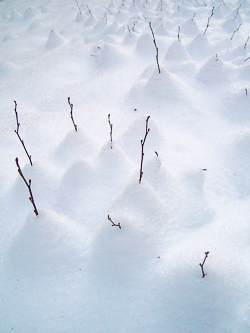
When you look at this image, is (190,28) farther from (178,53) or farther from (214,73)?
(214,73)

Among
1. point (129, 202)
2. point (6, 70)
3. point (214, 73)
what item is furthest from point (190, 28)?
point (129, 202)

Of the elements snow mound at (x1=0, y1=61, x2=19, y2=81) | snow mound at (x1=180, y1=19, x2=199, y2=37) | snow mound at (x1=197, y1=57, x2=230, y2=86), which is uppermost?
snow mound at (x1=180, y1=19, x2=199, y2=37)

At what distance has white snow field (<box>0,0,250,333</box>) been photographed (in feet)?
3.47

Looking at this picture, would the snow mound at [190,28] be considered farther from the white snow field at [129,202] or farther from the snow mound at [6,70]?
the snow mound at [6,70]

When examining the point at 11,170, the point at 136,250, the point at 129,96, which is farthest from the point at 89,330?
the point at 129,96

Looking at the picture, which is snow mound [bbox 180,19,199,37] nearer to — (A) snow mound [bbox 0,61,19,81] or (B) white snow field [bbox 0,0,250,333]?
(B) white snow field [bbox 0,0,250,333]

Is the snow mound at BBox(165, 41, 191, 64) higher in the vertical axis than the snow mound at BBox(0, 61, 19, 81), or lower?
higher

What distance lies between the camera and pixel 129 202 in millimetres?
1355

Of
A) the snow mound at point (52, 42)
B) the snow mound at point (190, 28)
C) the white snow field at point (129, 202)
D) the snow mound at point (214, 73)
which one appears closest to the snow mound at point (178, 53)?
the white snow field at point (129, 202)

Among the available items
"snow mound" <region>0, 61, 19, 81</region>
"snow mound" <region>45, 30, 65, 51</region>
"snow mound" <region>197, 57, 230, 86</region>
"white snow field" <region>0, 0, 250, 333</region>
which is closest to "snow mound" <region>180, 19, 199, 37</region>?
"white snow field" <region>0, 0, 250, 333</region>

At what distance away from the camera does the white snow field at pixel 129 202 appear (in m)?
1.06

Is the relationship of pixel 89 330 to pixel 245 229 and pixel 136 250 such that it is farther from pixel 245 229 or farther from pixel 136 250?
pixel 245 229

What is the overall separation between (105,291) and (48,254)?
16.3 inches

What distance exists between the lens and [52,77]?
323 centimetres
